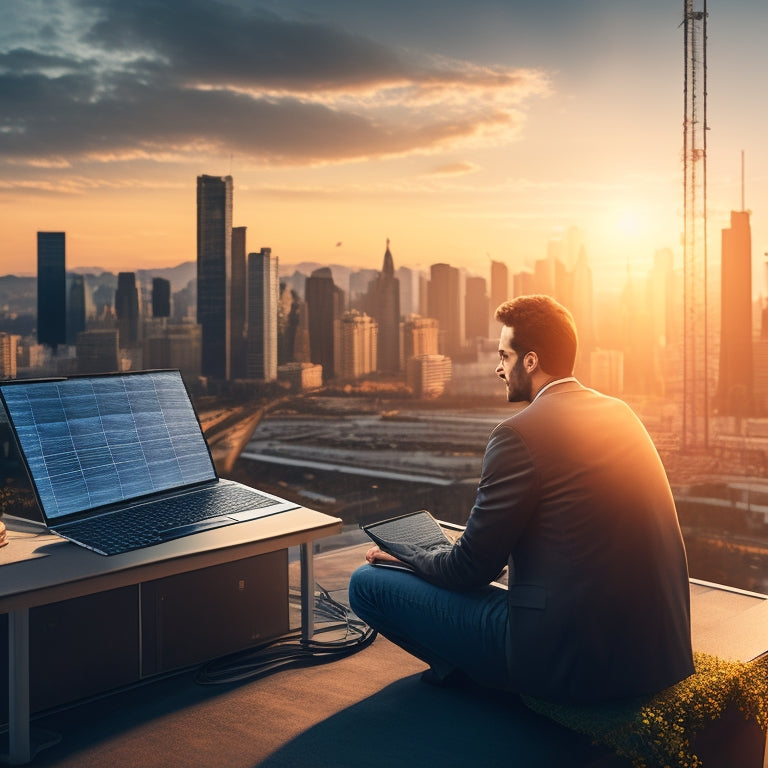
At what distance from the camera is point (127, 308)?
38.5ft

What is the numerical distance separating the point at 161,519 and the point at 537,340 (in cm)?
100

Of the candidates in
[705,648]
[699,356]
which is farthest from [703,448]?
[705,648]

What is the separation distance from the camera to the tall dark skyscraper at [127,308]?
11.3 meters

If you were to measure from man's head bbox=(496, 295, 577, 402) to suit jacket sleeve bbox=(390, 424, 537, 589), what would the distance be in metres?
0.16

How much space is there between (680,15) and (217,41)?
17.3 ft

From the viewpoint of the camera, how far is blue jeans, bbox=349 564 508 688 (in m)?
1.63

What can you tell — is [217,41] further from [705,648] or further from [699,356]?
[705,648]

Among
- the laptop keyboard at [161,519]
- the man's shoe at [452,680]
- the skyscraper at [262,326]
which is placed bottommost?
the man's shoe at [452,680]

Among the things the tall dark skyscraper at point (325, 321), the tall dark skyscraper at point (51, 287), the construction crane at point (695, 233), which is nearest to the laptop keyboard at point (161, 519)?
the construction crane at point (695, 233)

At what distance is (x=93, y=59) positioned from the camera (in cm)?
852

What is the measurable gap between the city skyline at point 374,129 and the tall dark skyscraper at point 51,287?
19 centimetres

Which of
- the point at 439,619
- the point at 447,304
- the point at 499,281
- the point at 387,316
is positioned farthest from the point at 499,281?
the point at 439,619

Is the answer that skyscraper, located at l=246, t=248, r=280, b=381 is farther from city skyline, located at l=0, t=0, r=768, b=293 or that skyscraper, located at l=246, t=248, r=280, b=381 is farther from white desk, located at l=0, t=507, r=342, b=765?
white desk, located at l=0, t=507, r=342, b=765

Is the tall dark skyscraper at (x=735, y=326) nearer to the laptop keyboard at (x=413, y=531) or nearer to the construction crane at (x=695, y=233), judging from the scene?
the construction crane at (x=695, y=233)
